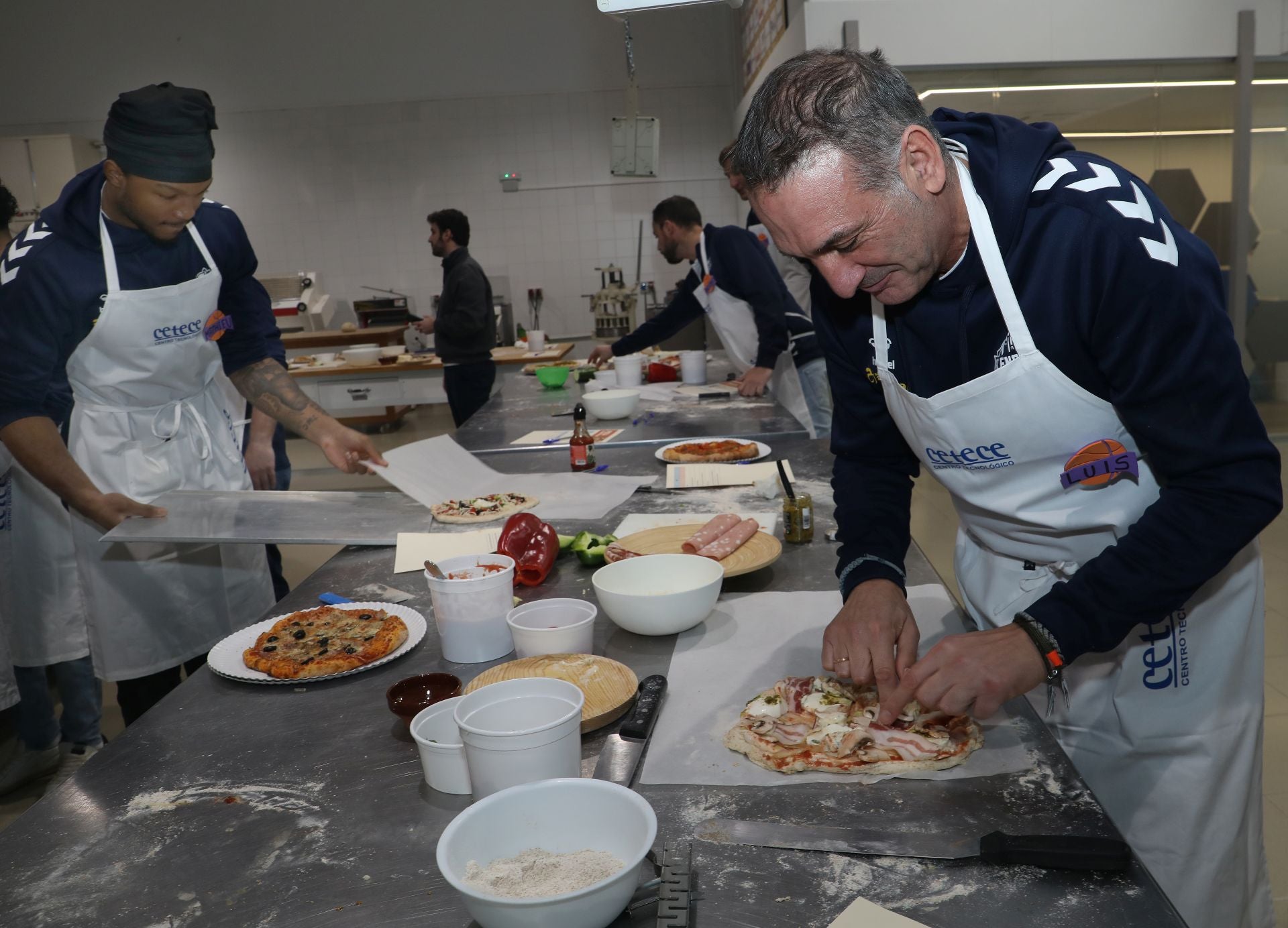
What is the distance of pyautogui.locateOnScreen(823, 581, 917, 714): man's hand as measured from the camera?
1248mm

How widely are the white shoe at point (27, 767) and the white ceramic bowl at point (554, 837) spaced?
264 cm

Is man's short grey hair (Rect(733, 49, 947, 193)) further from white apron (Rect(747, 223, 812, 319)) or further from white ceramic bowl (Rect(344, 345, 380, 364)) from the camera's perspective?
white ceramic bowl (Rect(344, 345, 380, 364))

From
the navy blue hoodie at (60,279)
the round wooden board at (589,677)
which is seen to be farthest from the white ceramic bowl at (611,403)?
the round wooden board at (589,677)

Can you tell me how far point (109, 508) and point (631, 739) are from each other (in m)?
1.57

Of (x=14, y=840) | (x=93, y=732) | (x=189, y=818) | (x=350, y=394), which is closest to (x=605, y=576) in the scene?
(x=189, y=818)

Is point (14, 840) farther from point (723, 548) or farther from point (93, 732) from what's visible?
point (93, 732)

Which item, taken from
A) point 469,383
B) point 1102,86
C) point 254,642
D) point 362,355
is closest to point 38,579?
point 254,642

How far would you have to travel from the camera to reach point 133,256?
7.51 feet

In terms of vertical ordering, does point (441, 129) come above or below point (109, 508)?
above

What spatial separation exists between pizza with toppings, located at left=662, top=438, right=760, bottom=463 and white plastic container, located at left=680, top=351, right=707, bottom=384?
1538 millimetres

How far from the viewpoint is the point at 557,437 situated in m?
3.36

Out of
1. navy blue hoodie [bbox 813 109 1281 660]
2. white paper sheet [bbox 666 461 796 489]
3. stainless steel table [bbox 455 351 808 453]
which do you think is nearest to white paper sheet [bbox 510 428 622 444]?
stainless steel table [bbox 455 351 808 453]

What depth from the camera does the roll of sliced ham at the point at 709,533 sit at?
1.81 m

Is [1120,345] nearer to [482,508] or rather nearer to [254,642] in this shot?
[254,642]
